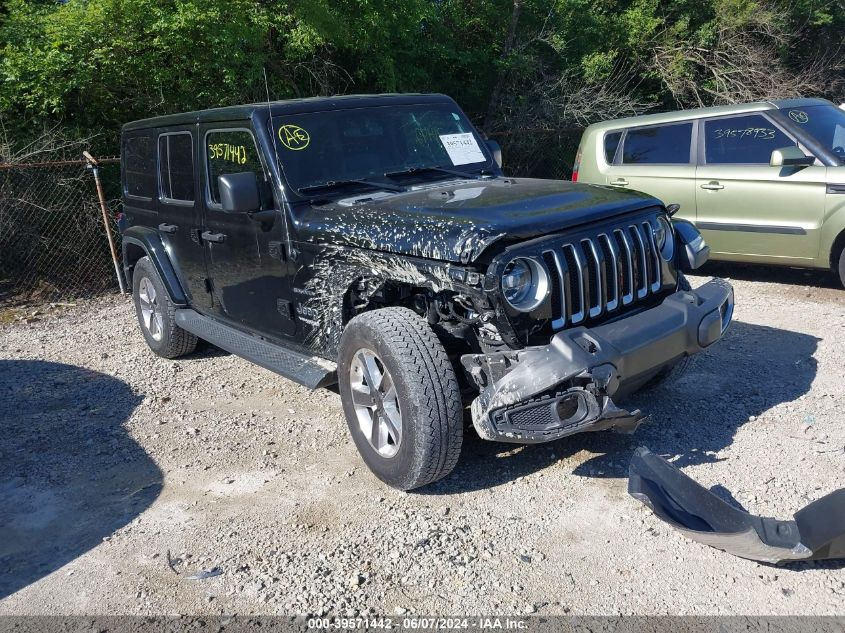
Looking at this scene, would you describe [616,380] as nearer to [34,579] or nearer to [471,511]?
[471,511]

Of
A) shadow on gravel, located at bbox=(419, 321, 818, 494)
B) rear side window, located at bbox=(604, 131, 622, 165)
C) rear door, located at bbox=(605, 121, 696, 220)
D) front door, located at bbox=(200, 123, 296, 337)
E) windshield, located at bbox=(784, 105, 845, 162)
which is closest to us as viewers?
shadow on gravel, located at bbox=(419, 321, 818, 494)

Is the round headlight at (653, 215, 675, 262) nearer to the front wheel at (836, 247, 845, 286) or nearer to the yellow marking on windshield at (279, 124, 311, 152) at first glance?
the yellow marking on windshield at (279, 124, 311, 152)

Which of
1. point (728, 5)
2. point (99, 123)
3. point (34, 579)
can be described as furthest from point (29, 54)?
point (728, 5)

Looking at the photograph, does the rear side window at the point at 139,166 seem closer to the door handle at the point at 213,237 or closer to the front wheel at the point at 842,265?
the door handle at the point at 213,237

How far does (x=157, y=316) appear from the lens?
621cm

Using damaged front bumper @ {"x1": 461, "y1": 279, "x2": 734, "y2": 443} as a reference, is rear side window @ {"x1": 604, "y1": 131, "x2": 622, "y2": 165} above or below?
above

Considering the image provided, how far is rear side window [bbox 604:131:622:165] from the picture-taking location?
8.40 metres

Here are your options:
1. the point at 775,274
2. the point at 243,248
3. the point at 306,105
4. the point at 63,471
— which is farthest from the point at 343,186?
the point at 775,274

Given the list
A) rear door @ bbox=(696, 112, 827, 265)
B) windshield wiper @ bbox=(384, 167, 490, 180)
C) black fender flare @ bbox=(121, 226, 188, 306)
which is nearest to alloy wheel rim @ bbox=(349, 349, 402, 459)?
windshield wiper @ bbox=(384, 167, 490, 180)

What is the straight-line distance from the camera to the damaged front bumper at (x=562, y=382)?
3.19 metres

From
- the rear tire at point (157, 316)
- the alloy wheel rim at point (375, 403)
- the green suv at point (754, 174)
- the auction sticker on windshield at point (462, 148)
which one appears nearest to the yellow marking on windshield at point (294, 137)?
the auction sticker on windshield at point (462, 148)

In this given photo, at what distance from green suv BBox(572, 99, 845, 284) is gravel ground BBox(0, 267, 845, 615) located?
4.71 feet

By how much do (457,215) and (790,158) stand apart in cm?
445

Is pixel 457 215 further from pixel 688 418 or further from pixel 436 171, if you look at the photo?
pixel 688 418
